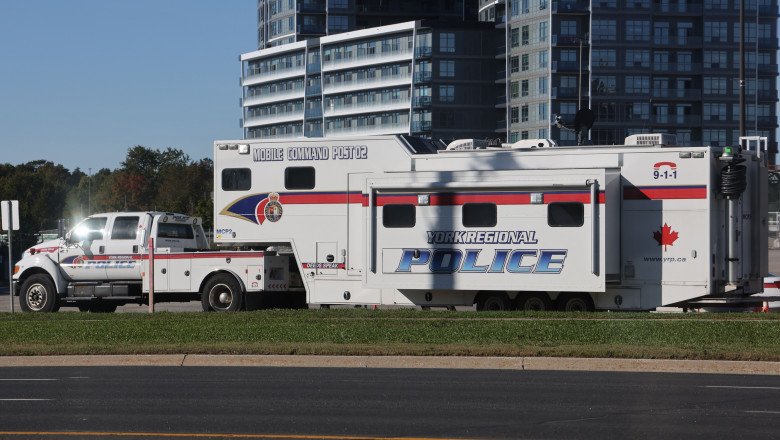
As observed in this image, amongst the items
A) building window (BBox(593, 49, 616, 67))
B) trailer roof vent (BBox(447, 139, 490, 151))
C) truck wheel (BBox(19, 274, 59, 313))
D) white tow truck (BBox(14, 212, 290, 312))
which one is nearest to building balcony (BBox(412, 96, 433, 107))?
building window (BBox(593, 49, 616, 67))

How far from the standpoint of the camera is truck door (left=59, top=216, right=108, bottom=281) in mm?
24875

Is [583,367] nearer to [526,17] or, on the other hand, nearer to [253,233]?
[253,233]

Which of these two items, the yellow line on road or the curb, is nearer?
the yellow line on road

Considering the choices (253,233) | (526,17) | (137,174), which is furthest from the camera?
(137,174)

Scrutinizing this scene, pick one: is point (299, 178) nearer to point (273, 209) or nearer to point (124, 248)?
point (273, 209)

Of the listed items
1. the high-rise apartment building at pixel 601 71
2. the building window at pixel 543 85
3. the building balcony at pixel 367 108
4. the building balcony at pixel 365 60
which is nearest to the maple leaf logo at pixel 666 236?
the high-rise apartment building at pixel 601 71

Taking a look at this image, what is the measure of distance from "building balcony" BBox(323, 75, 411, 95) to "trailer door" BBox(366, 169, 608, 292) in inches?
3924

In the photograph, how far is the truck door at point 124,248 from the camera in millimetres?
24734

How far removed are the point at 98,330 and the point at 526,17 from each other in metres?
96.8

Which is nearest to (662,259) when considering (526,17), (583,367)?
(583,367)

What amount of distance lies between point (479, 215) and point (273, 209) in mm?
4628

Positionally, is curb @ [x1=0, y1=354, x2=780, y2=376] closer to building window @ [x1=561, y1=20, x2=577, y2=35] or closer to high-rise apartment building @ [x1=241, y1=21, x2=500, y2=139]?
building window @ [x1=561, y1=20, x2=577, y2=35]

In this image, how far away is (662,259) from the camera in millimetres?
20484

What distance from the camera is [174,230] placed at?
25531 mm
